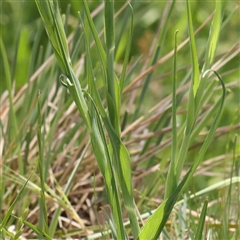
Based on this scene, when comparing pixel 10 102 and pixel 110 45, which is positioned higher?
pixel 110 45

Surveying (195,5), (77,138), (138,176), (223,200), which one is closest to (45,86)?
(77,138)

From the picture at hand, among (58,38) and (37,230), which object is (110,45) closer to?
(58,38)

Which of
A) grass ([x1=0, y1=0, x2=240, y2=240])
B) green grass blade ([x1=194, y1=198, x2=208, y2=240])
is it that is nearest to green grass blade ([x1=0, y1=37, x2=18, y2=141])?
grass ([x1=0, y1=0, x2=240, y2=240])

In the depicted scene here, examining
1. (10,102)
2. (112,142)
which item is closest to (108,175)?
(112,142)

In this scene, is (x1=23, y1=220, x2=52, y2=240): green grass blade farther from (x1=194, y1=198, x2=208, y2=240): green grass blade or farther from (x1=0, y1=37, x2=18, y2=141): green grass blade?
(x1=0, y1=37, x2=18, y2=141): green grass blade

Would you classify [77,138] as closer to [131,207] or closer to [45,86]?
[45,86]

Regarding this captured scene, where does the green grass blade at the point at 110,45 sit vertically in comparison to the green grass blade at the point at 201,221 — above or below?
above

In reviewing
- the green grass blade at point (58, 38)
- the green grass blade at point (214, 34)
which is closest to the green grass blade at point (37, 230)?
the green grass blade at point (58, 38)

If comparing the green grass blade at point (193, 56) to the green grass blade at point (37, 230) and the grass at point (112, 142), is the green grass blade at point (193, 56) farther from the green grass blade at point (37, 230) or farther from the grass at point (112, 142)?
the green grass blade at point (37, 230)

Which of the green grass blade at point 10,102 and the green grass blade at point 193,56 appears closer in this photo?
the green grass blade at point 193,56
